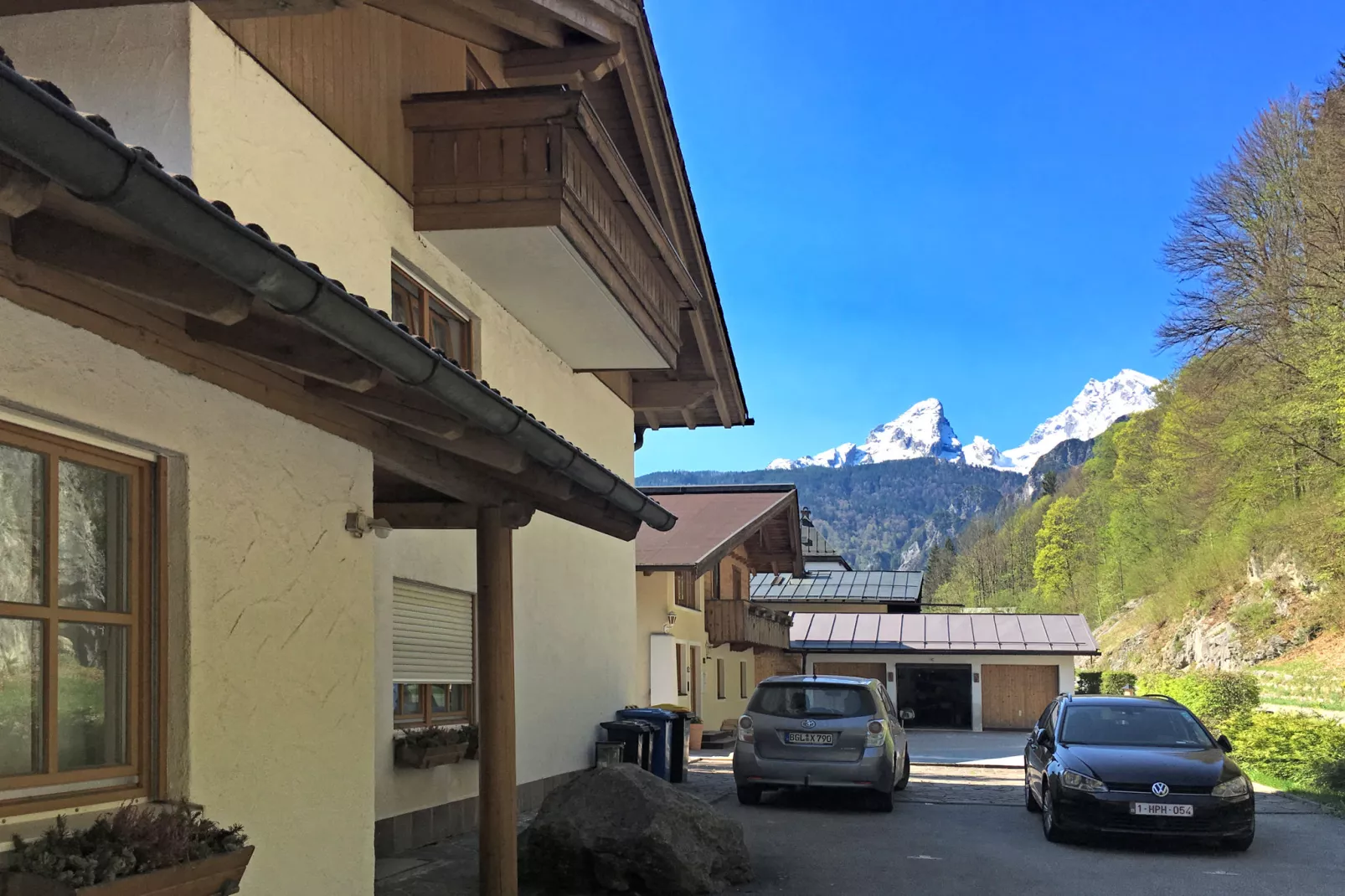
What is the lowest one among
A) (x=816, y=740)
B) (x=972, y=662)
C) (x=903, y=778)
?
(x=972, y=662)

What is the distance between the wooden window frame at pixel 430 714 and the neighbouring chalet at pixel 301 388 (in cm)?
5

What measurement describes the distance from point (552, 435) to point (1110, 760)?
24.9ft

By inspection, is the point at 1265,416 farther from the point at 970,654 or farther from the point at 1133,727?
the point at 1133,727

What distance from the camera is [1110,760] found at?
37.3 ft

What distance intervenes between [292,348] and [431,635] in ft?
21.4

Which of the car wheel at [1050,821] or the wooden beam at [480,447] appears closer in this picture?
the wooden beam at [480,447]

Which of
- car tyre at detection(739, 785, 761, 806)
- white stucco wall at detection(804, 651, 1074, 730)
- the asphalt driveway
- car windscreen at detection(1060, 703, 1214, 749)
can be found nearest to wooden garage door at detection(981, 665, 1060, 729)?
white stucco wall at detection(804, 651, 1074, 730)

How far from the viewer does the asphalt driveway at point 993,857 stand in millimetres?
9367

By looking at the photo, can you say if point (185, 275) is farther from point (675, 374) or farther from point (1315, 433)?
point (1315, 433)

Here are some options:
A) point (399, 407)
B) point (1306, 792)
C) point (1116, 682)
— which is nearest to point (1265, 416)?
point (1116, 682)

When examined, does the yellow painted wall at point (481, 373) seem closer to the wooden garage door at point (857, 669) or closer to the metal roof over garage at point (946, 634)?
the metal roof over garage at point (946, 634)

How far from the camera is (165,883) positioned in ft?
13.5

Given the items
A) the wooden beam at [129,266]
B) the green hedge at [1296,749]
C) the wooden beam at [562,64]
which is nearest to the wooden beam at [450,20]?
the wooden beam at [562,64]

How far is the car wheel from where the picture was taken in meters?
11.6
